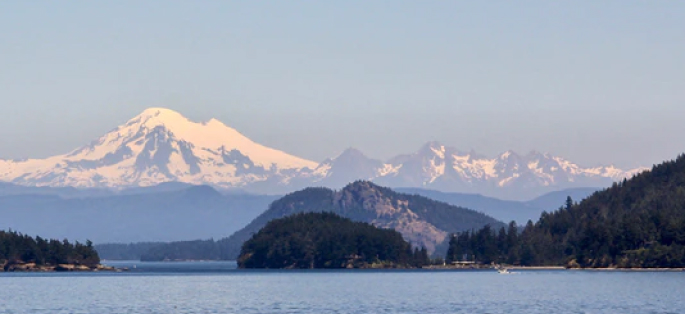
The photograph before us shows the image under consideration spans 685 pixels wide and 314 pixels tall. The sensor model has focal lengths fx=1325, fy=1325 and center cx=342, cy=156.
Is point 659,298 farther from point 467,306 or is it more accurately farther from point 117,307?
point 117,307

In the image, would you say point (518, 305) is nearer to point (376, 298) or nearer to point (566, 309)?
point (566, 309)

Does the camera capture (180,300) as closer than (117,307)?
No

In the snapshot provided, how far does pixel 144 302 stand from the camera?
19288 centimetres

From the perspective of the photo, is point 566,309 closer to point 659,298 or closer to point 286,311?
point 659,298

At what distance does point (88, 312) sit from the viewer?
17100 centimetres

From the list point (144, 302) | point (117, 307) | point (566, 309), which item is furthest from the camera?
point (144, 302)

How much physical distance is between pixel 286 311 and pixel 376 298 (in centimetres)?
3131

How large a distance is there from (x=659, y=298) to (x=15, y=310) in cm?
8903

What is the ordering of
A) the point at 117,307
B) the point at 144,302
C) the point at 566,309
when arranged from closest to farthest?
1. the point at 566,309
2. the point at 117,307
3. the point at 144,302

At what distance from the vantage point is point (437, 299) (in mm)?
195750

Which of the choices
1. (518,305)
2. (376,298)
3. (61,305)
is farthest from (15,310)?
(518,305)

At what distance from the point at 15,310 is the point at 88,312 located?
38.6ft

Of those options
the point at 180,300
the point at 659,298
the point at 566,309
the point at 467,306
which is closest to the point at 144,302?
the point at 180,300

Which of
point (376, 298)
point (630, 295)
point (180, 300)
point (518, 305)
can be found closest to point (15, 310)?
point (180, 300)
